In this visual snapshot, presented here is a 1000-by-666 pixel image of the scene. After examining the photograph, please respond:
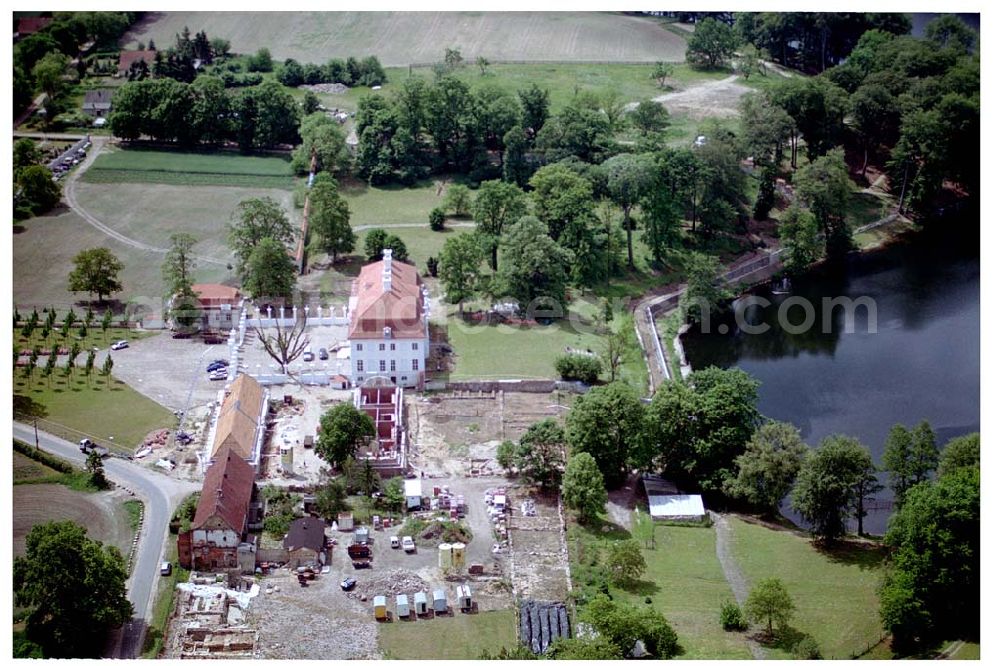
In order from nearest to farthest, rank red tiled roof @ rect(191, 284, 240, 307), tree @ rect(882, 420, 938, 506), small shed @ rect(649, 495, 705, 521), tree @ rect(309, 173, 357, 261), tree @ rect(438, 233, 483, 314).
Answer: tree @ rect(882, 420, 938, 506) < small shed @ rect(649, 495, 705, 521) < red tiled roof @ rect(191, 284, 240, 307) < tree @ rect(438, 233, 483, 314) < tree @ rect(309, 173, 357, 261)

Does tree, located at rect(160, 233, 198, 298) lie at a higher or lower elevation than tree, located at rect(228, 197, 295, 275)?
lower

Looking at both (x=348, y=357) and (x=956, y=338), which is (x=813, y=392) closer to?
(x=956, y=338)

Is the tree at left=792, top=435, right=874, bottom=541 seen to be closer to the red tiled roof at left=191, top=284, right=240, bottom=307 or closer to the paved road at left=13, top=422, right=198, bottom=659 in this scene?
Answer: the paved road at left=13, top=422, right=198, bottom=659

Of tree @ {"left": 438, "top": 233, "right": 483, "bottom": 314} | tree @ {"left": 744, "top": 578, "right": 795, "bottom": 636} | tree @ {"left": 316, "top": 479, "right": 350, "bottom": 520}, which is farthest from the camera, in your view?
tree @ {"left": 438, "top": 233, "right": 483, "bottom": 314}

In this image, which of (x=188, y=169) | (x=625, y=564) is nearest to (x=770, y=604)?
(x=625, y=564)

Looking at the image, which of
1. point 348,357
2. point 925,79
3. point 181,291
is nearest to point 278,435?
point 348,357

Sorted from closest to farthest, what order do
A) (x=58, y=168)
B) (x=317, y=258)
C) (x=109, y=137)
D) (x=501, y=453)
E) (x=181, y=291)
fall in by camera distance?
(x=501, y=453) → (x=181, y=291) → (x=317, y=258) → (x=58, y=168) → (x=109, y=137)

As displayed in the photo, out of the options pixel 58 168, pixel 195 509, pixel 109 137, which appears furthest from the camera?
pixel 109 137

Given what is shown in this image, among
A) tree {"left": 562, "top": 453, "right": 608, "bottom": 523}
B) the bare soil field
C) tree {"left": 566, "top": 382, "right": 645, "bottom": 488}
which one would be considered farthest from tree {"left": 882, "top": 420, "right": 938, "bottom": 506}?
the bare soil field
